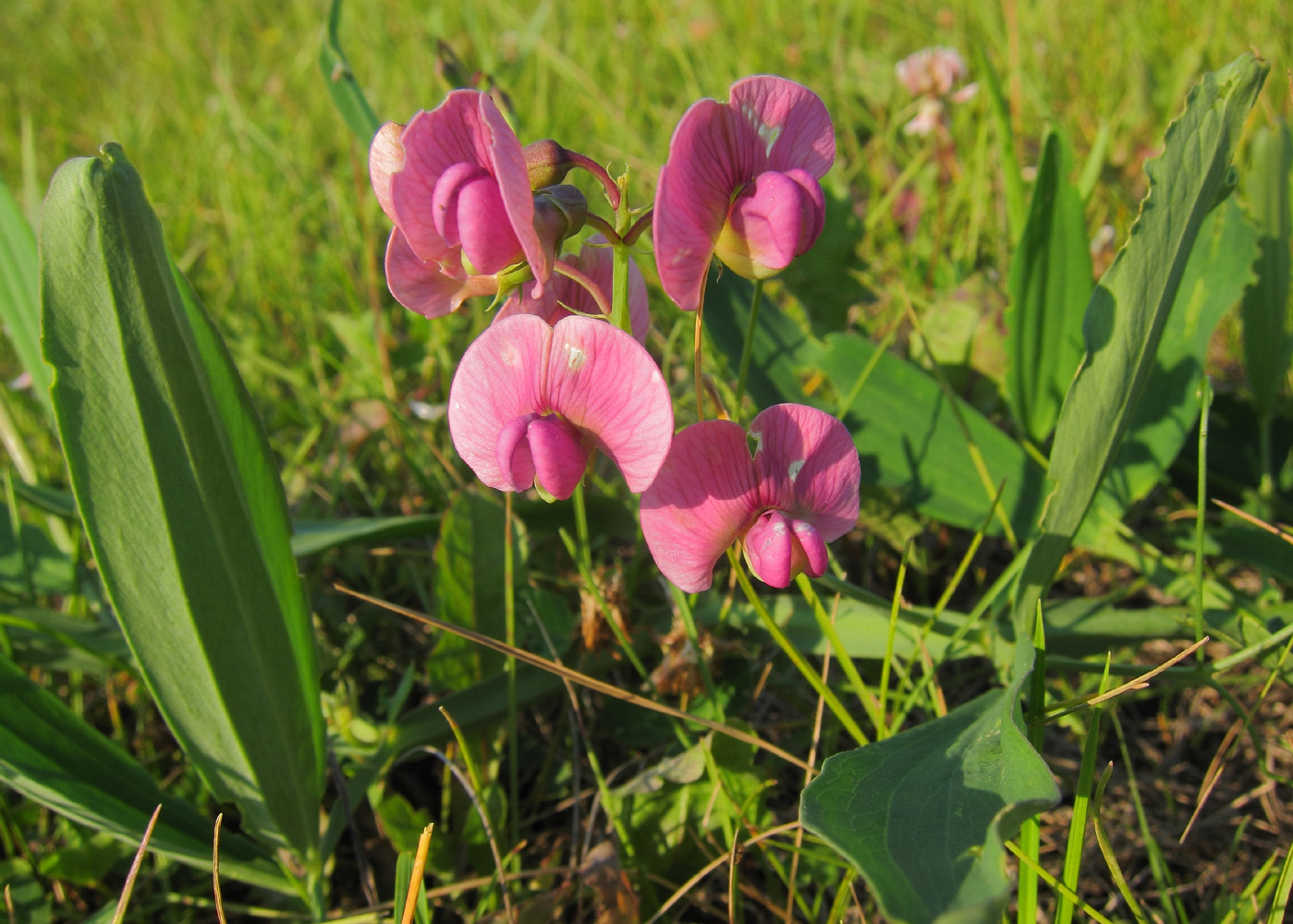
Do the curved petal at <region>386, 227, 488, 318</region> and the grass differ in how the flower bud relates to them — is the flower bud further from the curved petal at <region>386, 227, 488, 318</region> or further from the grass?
the grass

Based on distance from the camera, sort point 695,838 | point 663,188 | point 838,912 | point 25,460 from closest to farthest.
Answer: point 663,188 < point 838,912 < point 695,838 < point 25,460

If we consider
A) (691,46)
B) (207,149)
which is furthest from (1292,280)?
(207,149)

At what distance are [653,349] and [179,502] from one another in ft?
2.91

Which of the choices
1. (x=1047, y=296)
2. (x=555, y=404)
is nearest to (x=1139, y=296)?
(x=1047, y=296)

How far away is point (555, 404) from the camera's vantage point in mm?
737

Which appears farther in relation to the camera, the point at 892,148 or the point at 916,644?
the point at 892,148

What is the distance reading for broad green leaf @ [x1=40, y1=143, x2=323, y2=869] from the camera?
0.78 m

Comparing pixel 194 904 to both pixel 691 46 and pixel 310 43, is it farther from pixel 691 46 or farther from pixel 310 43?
pixel 310 43

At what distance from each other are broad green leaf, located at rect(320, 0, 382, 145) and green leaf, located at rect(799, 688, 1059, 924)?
47.2 inches

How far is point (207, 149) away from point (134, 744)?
190 centimetres

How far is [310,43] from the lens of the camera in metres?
3.20

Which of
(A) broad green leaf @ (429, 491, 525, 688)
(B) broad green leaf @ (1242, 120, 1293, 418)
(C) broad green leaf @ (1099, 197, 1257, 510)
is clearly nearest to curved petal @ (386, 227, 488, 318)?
(A) broad green leaf @ (429, 491, 525, 688)

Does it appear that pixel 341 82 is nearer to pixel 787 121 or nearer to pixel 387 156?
pixel 387 156

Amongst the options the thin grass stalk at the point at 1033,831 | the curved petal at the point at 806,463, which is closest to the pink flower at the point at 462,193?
the curved petal at the point at 806,463
